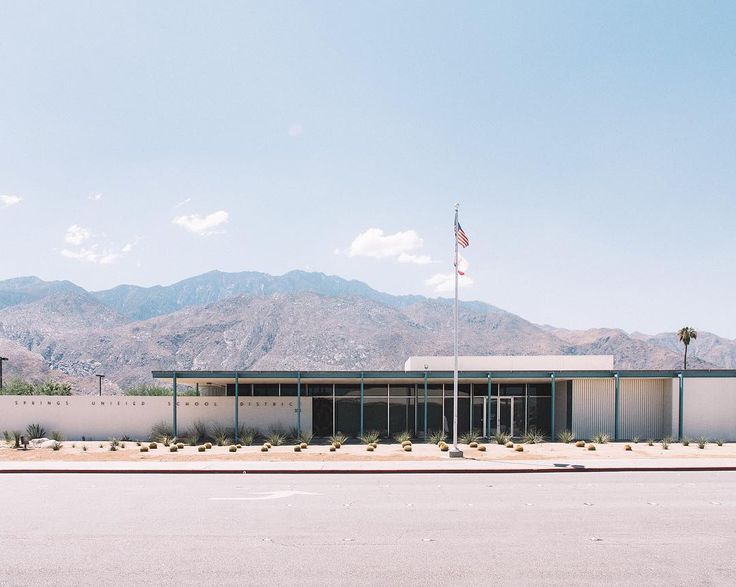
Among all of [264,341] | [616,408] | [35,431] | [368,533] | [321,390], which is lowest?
[264,341]

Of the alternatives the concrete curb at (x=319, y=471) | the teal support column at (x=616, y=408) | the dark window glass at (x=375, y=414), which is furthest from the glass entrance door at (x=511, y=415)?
the concrete curb at (x=319, y=471)

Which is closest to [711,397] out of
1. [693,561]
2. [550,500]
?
[550,500]

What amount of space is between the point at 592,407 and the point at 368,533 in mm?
26432

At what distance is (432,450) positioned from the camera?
28.5 metres

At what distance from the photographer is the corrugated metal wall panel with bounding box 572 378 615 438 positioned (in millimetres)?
35500

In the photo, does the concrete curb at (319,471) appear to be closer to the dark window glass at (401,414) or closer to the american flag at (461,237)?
the american flag at (461,237)

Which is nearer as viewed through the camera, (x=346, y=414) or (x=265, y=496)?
(x=265, y=496)

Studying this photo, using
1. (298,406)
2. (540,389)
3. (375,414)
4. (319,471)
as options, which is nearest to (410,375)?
(375,414)

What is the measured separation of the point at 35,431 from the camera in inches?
1372

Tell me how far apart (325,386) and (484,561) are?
28.1 m

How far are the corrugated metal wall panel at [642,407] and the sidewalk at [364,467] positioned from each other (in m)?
11.8

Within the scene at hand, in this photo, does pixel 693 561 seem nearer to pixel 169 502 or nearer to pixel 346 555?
pixel 346 555

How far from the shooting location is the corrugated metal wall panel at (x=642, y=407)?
116 ft

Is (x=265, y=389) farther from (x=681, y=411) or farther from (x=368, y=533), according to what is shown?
(x=368, y=533)
